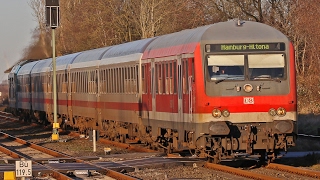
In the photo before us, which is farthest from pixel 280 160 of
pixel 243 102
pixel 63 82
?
pixel 63 82

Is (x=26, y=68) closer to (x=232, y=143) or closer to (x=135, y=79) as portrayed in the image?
(x=135, y=79)

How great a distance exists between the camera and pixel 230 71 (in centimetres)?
1681

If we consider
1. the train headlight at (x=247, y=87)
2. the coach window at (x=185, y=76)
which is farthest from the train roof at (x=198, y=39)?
the train headlight at (x=247, y=87)

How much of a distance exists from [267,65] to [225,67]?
0.89 metres

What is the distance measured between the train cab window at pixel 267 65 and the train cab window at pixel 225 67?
0.24 meters

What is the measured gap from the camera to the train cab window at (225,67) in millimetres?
16750

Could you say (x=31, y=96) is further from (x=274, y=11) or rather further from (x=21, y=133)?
(x=274, y=11)

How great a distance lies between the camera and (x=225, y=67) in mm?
16828

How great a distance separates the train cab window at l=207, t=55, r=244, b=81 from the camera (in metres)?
16.8

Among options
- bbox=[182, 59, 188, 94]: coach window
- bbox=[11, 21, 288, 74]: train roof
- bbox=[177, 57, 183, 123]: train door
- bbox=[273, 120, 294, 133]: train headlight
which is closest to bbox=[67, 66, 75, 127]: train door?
bbox=[11, 21, 288, 74]: train roof

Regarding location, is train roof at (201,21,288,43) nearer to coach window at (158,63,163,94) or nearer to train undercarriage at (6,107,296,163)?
train undercarriage at (6,107,296,163)

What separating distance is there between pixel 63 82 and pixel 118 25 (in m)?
17.0

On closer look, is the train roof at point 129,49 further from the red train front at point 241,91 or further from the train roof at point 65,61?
the train roof at point 65,61

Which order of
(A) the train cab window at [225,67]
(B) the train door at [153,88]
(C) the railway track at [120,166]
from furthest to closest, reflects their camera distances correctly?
(B) the train door at [153,88]
(A) the train cab window at [225,67]
(C) the railway track at [120,166]
